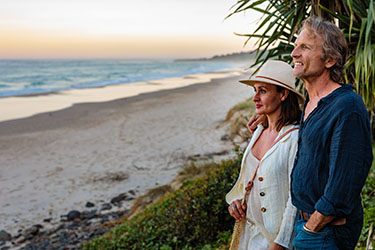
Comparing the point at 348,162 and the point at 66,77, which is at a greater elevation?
the point at 66,77

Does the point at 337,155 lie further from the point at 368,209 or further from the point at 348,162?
the point at 368,209

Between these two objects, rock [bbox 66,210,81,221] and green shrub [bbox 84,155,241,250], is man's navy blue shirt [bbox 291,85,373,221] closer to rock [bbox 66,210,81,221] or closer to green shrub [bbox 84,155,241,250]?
green shrub [bbox 84,155,241,250]

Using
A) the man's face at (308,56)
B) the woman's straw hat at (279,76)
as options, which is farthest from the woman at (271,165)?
the man's face at (308,56)

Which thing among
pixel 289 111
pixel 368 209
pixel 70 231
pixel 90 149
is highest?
pixel 289 111

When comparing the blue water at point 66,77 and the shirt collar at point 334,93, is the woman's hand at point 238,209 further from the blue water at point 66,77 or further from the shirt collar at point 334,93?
the blue water at point 66,77

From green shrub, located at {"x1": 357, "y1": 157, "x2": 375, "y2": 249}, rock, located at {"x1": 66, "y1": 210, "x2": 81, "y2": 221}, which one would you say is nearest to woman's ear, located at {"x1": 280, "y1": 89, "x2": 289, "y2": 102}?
green shrub, located at {"x1": 357, "y1": 157, "x2": 375, "y2": 249}

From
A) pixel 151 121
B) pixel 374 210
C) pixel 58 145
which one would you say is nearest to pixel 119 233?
pixel 374 210

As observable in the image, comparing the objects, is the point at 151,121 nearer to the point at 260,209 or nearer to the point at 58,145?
the point at 58,145

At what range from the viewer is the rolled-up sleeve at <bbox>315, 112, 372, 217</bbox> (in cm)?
150

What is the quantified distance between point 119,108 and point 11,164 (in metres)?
9.69

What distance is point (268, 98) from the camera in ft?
6.74

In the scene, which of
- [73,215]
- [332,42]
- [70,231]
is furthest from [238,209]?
[73,215]

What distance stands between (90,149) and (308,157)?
1085 cm

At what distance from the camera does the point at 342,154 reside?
1.51 m
